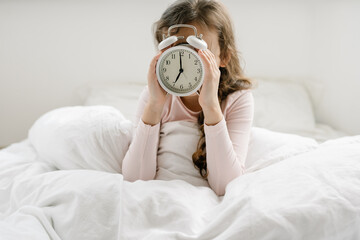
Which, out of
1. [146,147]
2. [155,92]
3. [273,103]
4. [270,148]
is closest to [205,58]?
[155,92]

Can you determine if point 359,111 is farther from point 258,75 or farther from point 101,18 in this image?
point 101,18

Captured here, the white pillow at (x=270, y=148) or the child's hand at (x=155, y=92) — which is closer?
the child's hand at (x=155, y=92)

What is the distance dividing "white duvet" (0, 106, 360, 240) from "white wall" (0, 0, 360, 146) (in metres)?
1.10

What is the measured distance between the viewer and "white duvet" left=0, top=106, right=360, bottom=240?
710mm

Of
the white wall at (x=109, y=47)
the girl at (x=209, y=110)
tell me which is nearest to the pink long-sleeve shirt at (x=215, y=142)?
the girl at (x=209, y=110)

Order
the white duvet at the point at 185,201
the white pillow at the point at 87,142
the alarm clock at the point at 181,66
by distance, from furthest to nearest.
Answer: the white pillow at the point at 87,142 → the alarm clock at the point at 181,66 → the white duvet at the point at 185,201

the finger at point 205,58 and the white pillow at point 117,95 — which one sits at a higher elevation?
the finger at point 205,58

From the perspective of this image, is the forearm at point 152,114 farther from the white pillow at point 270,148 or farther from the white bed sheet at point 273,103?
the white bed sheet at point 273,103

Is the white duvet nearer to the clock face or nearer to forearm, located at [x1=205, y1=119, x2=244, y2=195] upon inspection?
forearm, located at [x1=205, y1=119, x2=244, y2=195]

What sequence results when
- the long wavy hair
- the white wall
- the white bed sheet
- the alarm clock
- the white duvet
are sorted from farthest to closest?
the white wall → the white bed sheet → the long wavy hair → the alarm clock → the white duvet

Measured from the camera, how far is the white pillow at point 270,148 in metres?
1.15

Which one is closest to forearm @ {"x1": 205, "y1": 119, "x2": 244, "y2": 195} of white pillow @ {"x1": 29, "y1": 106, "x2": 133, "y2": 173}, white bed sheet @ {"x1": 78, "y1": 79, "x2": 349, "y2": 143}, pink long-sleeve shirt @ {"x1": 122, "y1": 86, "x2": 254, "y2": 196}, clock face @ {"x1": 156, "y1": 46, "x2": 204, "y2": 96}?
pink long-sleeve shirt @ {"x1": 122, "y1": 86, "x2": 254, "y2": 196}

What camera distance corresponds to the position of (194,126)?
45.2 inches

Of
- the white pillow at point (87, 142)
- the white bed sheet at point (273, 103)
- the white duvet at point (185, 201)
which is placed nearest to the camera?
the white duvet at point (185, 201)
